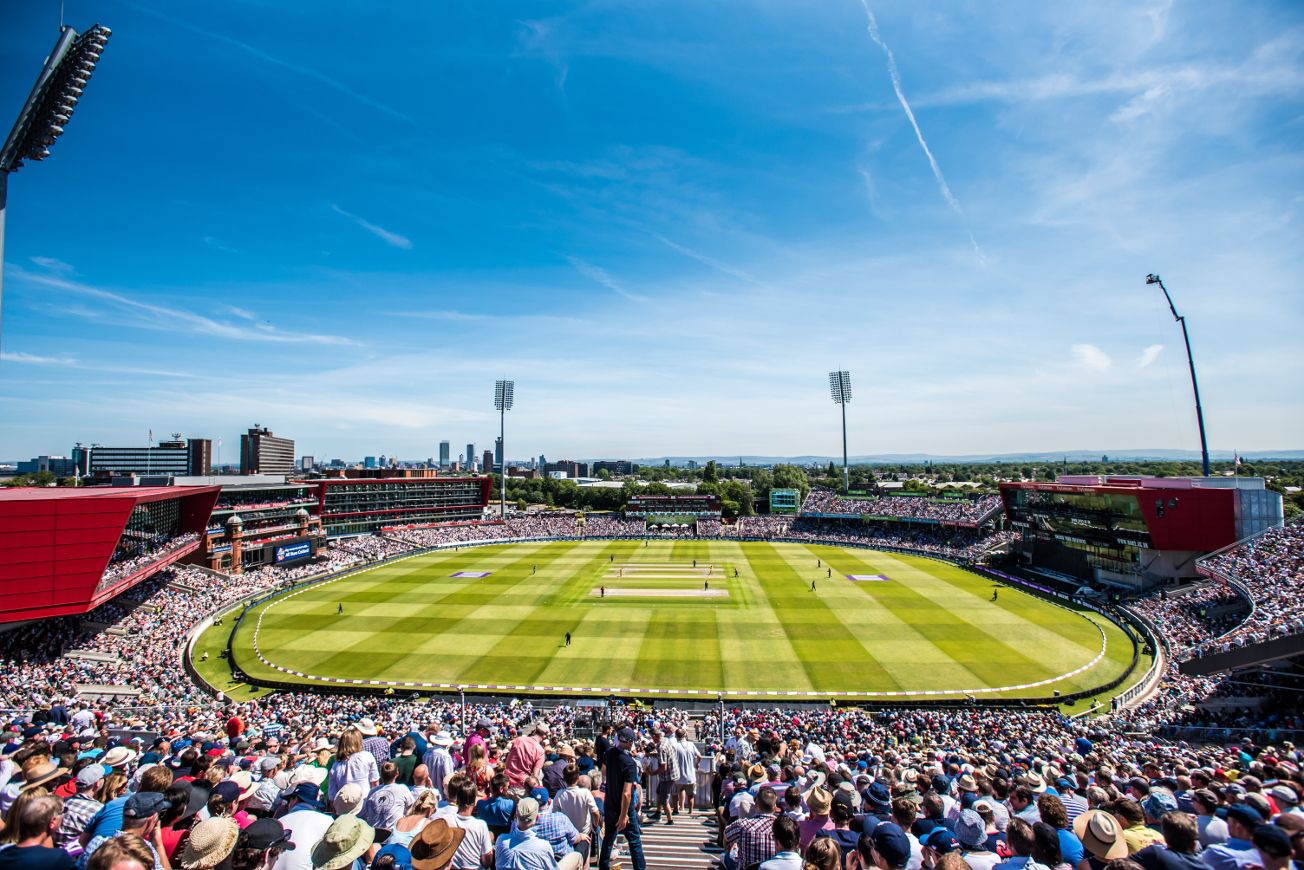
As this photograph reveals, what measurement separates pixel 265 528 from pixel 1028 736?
187 ft

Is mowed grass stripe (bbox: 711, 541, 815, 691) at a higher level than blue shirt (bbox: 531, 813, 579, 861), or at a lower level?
lower

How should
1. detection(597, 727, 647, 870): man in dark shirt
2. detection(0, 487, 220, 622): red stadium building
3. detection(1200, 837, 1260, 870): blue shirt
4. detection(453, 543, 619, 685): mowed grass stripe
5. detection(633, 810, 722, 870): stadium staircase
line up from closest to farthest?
detection(1200, 837, 1260, 870): blue shirt, detection(597, 727, 647, 870): man in dark shirt, detection(633, 810, 722, 870): stadium staircase, detection(0, 487, 220, 622): red stadium building, detection(453, 543, 619, 685): mowed grass stripe

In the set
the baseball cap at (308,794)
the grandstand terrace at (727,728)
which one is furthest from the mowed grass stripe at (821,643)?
the baseball cap at (308,794)

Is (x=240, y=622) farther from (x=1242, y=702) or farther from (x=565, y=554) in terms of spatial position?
(x=1242, y=702)

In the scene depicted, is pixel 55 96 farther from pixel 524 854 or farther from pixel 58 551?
pixel 524 854

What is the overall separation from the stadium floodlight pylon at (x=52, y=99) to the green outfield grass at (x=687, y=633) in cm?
2095

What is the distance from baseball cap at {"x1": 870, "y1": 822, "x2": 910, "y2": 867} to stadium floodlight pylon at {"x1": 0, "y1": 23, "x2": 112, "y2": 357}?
2762 cm

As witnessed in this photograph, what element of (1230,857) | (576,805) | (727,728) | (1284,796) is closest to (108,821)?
(576,805)

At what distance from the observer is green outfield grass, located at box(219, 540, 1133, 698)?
25156 millimetres

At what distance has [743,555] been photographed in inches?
2254

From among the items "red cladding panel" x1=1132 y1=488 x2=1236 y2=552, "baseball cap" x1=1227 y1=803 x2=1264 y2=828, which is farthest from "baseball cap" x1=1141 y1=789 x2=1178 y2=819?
"red cladding panel" x1=1132 y1=488 x2=1236 y2=552

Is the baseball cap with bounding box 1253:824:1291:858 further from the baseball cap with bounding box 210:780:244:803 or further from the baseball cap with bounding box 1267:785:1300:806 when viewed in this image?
the baseball cap with bounding box 210:780:244:803

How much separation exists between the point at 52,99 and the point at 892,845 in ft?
94.9

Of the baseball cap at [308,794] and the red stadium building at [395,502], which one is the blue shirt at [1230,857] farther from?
the red stadium building at [395,502]
